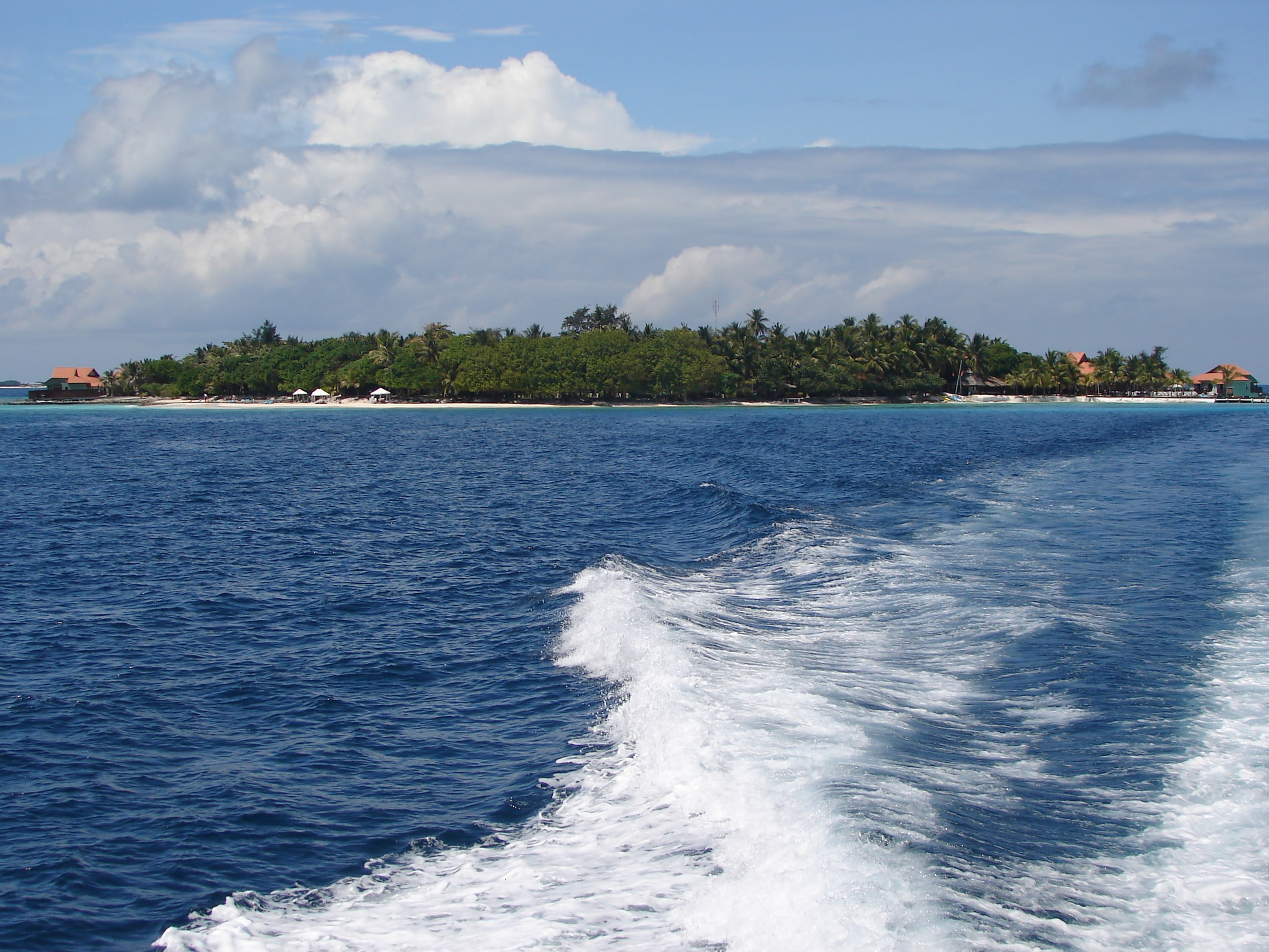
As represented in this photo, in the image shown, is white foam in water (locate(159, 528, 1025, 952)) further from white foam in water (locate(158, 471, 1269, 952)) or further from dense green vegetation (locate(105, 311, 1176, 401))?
dense green vegetation (locate(105, 311, 1176, 401))

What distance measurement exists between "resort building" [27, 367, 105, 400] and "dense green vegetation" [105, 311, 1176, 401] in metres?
10.5

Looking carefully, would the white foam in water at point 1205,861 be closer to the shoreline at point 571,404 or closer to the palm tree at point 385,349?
the shoreline at point 571,404

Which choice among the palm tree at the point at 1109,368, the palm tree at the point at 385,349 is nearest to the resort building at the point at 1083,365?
the palm tree at the point at 1109,368

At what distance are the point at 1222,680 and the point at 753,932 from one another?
9.40m

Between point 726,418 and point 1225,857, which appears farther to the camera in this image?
point 726,418

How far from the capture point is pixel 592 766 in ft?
37.9

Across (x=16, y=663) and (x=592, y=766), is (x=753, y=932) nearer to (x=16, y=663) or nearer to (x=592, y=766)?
(x=592, y=766)

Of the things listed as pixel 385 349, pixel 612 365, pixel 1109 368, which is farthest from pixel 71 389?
pixel 1109 368

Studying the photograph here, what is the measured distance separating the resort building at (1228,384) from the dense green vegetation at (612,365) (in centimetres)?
4229

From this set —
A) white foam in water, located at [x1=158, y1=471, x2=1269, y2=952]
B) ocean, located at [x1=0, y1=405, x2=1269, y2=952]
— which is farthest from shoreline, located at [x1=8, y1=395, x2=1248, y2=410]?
white foam in water, located at [x1=158, y1=471, x2=1269, y2=952]

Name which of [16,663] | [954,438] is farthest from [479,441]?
[16,663]

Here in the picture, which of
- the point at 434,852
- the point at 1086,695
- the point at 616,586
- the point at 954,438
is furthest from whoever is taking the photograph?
the point at 954,438

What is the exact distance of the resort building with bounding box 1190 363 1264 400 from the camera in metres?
195

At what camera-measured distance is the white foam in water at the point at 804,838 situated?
791 cm
